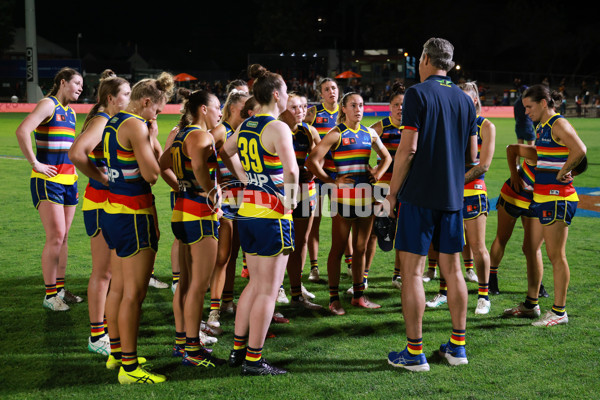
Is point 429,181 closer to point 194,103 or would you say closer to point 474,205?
point 474,205

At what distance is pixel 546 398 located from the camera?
3.73 meters

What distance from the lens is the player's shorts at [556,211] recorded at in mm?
4875

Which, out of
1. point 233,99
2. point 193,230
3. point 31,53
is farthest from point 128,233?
point 31,53

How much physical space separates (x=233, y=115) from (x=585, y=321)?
3671mm

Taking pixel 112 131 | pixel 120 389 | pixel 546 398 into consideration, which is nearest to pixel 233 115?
pixel 112 131

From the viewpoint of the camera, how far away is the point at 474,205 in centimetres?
546

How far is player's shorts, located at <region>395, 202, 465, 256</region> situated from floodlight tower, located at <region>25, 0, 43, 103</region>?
2616 centimetres

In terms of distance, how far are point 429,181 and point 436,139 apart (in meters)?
0.30

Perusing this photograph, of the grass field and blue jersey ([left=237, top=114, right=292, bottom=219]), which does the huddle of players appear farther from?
the grass field

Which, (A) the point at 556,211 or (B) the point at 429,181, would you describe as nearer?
(B) the point at 429,181

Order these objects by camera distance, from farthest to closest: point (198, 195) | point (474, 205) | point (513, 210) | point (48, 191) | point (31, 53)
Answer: point (31, 53) → point (513, 210) → point (474, 205) → point (48, 191) → point (198, 195)

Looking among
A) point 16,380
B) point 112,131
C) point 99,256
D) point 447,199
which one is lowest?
point 16,380

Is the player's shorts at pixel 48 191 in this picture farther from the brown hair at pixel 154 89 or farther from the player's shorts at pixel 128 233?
the brown hair at pixel 154 89

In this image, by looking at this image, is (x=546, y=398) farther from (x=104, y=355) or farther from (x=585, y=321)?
(x=104, y=355)
